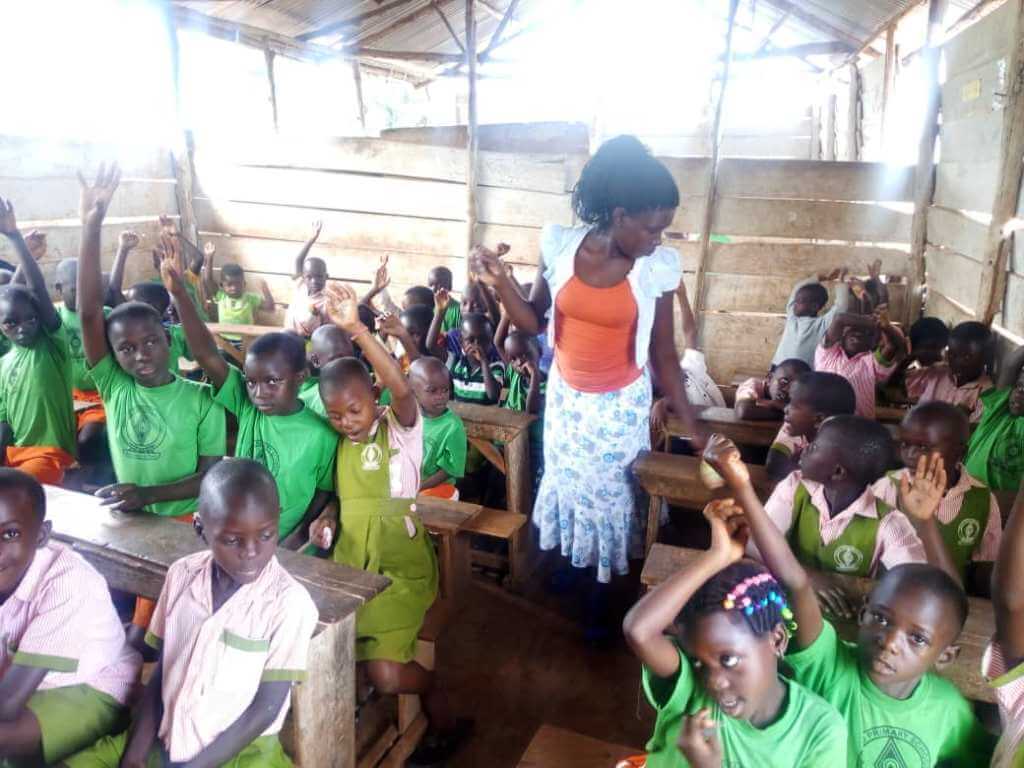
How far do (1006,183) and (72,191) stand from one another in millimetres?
6164

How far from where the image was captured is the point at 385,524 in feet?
7.34

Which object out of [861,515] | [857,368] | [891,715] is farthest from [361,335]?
[857,368]

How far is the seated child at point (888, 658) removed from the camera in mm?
1369

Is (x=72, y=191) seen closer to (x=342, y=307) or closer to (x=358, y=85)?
(x=358, y=85)

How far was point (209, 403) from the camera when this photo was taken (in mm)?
2373

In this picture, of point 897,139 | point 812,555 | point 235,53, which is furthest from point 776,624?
point 235,53

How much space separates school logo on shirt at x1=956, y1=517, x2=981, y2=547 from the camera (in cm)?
197

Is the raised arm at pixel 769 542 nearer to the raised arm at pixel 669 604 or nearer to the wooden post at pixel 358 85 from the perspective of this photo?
the raised arm at pixel 669 604

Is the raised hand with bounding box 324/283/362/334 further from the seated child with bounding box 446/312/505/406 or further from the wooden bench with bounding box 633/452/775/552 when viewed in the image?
the seated child with bounding box 446/312/505/406

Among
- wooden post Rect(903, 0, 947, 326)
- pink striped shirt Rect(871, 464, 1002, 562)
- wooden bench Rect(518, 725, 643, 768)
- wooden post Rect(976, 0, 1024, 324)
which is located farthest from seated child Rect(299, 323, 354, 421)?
wooden post Rect(903, 0, 947, 326)

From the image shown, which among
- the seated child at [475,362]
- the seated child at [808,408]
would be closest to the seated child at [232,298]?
the seated child at [475,362]

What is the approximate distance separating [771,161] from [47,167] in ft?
18.0

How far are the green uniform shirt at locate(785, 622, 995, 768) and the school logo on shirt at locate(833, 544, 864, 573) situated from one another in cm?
41

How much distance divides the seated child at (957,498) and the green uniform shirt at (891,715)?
1.80ft
